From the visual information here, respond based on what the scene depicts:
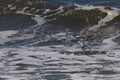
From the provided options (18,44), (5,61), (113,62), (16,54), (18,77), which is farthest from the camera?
(18,44)

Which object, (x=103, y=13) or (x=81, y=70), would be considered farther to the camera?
(x=103, y=13)

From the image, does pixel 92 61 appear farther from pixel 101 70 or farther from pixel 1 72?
pixel 1 72

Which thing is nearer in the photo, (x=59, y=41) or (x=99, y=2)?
(x=59, y=41)

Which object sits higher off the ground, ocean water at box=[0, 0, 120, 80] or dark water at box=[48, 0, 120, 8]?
dark water at box=[48, 0, 120, 8]

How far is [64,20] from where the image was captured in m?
15.1

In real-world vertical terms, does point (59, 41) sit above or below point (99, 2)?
below

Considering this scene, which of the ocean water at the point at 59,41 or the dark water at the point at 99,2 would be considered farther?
the dark water at the point at 99,2

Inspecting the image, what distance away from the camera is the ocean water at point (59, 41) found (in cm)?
856

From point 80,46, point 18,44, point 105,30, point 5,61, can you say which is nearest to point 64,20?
point 105,30

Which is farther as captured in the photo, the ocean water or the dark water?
the dark water

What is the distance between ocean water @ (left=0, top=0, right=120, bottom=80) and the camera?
856 cm

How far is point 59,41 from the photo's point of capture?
1183 cm

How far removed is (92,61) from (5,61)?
5.95 ft

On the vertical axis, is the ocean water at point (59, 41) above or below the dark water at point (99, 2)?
below
